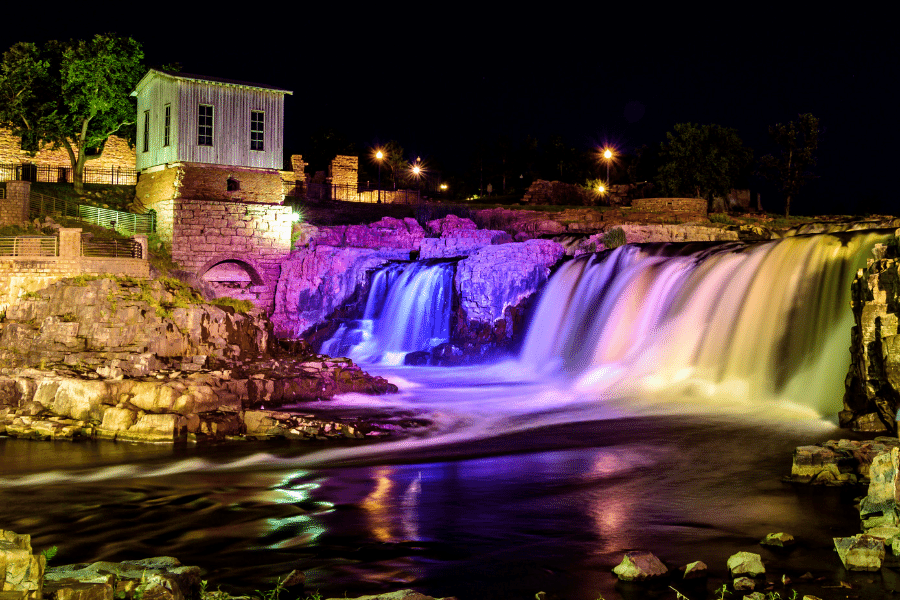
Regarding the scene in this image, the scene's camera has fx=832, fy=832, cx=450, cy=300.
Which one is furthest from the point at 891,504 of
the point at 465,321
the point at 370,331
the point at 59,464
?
the point at 370,331

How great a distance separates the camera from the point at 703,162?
4662 centimetres

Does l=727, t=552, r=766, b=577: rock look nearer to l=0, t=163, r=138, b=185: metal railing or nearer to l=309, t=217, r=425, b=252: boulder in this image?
l=309, t=217, r=425, b=252: boulder

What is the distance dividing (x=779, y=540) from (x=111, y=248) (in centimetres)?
2106

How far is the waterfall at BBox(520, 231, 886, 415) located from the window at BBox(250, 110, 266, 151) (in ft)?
38.1

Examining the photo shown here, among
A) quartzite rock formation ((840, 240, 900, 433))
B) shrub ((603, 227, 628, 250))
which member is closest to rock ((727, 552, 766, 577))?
quartzite rock formation ((840, 240, 900, 433))

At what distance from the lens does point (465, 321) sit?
25.7 meters

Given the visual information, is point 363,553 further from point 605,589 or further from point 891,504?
point 891,504

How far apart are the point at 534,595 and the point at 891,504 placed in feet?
13.7

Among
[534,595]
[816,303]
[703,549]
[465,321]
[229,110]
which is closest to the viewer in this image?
[534,595]

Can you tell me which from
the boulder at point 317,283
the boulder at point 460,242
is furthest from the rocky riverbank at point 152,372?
the boulder at point 460,242

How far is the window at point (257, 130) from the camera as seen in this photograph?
29.0 metres

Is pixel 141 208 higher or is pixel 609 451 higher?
pixel 141 208

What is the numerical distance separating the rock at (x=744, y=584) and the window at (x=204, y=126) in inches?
975

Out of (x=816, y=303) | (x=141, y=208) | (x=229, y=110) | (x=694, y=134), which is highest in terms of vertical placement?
(x=694, y=134)
